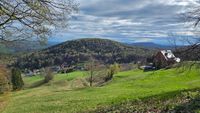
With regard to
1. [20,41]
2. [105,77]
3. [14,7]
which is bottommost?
[105,77]

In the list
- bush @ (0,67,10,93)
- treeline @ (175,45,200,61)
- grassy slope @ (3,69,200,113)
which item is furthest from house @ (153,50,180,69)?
bush @ (0,67,10,93)

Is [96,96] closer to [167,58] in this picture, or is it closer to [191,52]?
[167,58]

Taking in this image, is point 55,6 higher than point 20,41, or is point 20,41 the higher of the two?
point 55,6

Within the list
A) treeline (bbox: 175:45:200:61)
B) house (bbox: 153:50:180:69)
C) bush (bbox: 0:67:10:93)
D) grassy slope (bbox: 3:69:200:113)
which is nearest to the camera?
treeline (bbox: 175:45:200:61)

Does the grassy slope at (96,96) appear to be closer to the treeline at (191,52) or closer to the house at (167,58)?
the house at (167,58)

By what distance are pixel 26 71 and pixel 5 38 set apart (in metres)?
158

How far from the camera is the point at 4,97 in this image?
102 ft

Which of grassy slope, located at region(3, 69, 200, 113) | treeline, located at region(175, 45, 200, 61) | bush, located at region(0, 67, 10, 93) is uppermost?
treeline, located at region(175, 45, 200, 61)

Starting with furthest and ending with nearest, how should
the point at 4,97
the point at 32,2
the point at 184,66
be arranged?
the point at 4,97 → the point at 184,66 → the point at 32,2

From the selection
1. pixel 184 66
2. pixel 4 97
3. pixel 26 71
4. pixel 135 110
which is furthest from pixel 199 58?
pixel 26 71

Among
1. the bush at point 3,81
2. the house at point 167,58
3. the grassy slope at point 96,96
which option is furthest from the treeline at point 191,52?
the bush at point 3,81

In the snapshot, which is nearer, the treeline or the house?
the treeline

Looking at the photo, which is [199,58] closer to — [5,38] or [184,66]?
[184,66]

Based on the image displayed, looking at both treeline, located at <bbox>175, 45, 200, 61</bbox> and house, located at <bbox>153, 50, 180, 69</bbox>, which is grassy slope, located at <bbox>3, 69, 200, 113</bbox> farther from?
treeline, located at <bbox>175, 45, 200, 61</bbox>
